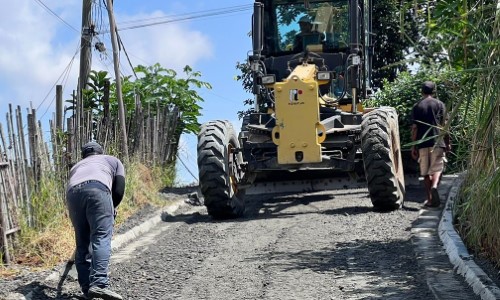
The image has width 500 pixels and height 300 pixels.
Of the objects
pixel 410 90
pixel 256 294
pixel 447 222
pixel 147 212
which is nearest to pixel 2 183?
pixel 256 294

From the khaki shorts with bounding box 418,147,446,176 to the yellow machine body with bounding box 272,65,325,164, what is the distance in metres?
1.68

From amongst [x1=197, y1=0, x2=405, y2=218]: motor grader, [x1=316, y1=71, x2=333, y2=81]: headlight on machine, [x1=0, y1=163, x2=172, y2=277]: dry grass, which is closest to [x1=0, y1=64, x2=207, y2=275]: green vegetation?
[x1=0, y1=163, x2=172, y2=277]: dry grass

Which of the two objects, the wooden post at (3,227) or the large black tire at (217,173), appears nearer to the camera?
the wooden post at (3,227)

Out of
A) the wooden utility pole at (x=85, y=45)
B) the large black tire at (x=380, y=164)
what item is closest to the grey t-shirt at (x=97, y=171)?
the large black tire at (x=380, y=164)

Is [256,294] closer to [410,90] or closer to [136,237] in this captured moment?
[136,237]

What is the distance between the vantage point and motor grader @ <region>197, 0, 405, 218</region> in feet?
36.4

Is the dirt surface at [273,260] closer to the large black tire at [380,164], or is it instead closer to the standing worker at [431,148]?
the large black tire at [380,164]

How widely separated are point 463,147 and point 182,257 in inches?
124

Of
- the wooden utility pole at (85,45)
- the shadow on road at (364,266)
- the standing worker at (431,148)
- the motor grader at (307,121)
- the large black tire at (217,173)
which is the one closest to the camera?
the shadow on road at (364,266)

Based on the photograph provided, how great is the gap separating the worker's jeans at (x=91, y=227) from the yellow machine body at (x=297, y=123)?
13.7 feet

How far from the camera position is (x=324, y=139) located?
11.2 metres

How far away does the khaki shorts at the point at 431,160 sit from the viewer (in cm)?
1164

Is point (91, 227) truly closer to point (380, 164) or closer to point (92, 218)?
point (92, 218)

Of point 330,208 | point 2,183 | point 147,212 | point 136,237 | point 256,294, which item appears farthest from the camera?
point 147,212
